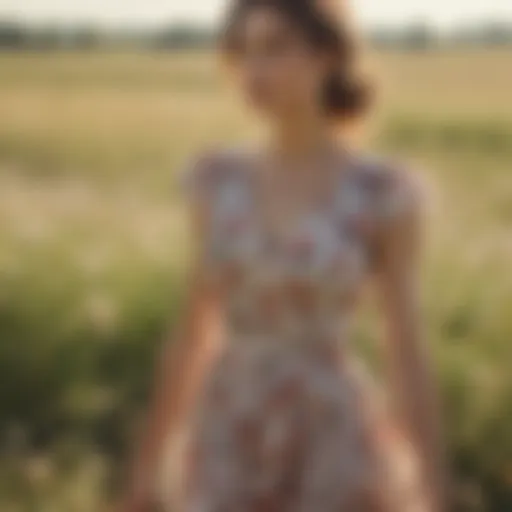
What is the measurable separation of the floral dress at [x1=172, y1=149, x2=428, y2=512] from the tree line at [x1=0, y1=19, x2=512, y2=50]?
529 millimetres

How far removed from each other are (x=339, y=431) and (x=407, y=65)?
2.28 feet

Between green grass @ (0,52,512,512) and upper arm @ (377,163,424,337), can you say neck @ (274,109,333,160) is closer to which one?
upper arm @ (377,163,424,337)

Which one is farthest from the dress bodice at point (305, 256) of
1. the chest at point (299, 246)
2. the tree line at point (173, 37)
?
the tree line at point (173, 37)

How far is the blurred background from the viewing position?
147 centimetres

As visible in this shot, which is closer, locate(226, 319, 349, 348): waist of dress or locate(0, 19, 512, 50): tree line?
locate(226, 319, 349, 348): waist of dress

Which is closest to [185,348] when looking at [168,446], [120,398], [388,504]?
[168,446]

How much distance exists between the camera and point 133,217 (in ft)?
5.20

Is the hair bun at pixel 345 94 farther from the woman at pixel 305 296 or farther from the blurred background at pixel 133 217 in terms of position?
the blurred background at pixel 133 217

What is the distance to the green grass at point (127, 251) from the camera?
149 cm

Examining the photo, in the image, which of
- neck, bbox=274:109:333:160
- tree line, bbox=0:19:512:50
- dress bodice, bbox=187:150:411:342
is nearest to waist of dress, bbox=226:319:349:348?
dress bodice, bbox=187:150:411:342

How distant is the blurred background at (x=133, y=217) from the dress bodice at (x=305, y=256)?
21.7 inches

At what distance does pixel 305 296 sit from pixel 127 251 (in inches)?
28.5

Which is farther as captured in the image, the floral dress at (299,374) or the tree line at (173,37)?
the tree line at (173,37)

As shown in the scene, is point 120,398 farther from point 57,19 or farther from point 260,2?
point 260,2
